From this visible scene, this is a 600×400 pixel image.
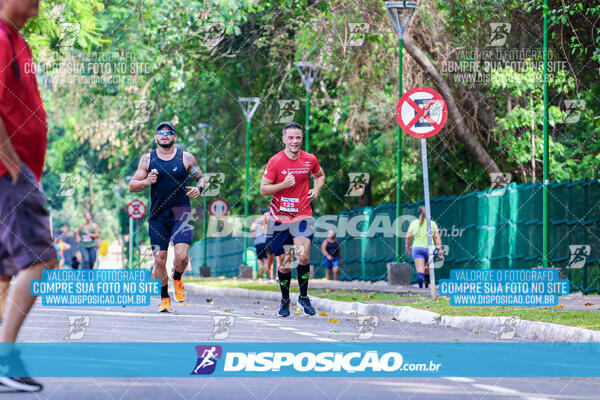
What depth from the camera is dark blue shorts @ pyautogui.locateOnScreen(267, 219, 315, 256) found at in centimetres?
1283

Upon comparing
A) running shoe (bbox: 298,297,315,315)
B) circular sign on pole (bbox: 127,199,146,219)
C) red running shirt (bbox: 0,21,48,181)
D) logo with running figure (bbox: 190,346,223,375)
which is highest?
red running shirt (bbox: 0,21,48,181)

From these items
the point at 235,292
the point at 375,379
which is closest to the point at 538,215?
the point at 235,292

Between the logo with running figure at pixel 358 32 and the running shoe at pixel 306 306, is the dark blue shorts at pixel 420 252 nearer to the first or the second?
the logo with running figure at pixel 358 32

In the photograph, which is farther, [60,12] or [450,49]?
[450,49]

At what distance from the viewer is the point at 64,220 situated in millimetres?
82875

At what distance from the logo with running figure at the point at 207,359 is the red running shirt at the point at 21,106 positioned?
147cm

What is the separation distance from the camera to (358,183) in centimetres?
3161

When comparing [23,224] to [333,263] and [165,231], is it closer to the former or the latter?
→ [165,231]

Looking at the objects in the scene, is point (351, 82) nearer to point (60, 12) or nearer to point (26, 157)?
point (60, 12)

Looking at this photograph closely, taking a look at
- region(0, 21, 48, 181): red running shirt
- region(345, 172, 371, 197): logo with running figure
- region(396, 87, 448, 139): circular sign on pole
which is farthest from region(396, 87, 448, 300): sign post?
region(345, 172, 371, 197): logo with running figure

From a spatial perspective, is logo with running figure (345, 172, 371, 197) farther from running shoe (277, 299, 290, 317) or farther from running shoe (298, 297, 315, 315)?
running shoe (298, 297, 315, 315)

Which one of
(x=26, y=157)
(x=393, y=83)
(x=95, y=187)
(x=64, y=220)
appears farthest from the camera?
(x=64, y=220)

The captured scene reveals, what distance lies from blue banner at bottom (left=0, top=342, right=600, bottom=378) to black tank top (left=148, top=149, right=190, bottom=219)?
4.00m

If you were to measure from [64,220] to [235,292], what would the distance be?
61.1m
